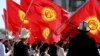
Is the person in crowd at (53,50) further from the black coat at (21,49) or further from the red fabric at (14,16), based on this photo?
the black coat at (21,49)

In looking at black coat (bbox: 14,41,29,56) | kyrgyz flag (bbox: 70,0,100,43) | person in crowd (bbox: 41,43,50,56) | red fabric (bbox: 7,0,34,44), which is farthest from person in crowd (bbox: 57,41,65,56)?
black coat (bbox: 14,41,29,56)

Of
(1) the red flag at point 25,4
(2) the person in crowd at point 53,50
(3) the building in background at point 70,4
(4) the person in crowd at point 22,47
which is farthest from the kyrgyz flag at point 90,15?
(3) the building in background at point 70,4

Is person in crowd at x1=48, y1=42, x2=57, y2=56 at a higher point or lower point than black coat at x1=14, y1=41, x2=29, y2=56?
lower

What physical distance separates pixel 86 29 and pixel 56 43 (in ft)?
35.8

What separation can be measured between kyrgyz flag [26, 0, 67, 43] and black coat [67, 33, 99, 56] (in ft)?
24.9

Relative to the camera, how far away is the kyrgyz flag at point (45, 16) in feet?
69.8

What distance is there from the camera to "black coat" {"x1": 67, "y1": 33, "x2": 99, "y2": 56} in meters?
13.4

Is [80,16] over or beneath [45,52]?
over

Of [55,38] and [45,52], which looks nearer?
[55,38]

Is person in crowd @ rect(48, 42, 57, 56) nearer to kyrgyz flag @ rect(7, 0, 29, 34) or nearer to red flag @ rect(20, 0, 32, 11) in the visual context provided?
kyrgyz flag @ rect(7, 0, 29, 34)

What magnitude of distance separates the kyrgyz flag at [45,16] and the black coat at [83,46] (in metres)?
7.59

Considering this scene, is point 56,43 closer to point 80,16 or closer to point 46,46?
point 46,46

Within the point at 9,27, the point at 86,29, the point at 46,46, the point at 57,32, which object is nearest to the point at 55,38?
the point at 57,32

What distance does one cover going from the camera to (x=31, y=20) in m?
21.6
